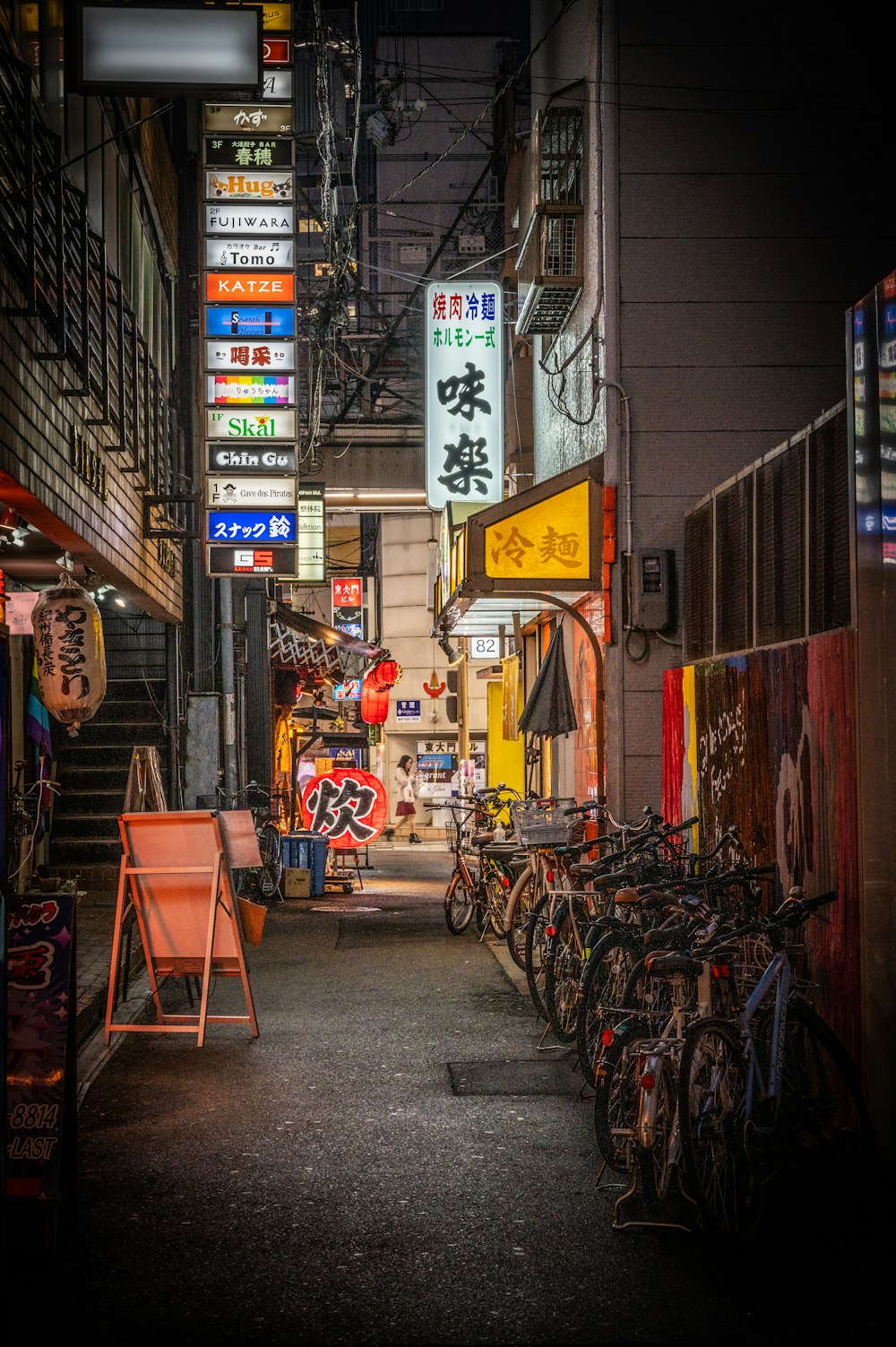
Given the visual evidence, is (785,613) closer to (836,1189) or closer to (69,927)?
(836,1189)

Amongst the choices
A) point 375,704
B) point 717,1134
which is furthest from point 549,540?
point 375,704

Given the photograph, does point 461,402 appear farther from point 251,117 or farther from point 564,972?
point 564,972

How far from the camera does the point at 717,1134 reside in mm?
5410

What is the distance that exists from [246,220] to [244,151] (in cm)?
92

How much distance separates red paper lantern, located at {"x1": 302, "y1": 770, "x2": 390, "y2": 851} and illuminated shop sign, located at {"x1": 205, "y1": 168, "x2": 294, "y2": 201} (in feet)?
32.4

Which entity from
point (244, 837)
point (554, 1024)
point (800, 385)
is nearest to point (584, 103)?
point (800, 385)

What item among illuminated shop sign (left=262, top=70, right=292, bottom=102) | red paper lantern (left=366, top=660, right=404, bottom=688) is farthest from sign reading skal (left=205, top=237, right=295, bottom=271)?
red paper lantern (left=366, top=660, right=404, bottom=688)

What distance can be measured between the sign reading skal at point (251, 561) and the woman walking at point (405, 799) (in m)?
27.8

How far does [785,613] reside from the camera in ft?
28.1

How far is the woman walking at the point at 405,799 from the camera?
144ft

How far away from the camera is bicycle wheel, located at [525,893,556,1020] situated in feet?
32.7

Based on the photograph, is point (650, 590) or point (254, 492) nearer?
point (650, 590)

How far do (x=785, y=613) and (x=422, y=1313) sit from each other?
5.40m

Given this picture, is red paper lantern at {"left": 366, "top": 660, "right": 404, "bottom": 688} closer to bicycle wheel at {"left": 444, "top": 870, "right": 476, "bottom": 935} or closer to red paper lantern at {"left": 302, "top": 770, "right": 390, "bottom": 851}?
red paper lantern at {"left": 302, "top": 770, "right": 390, "bottom": 851}
